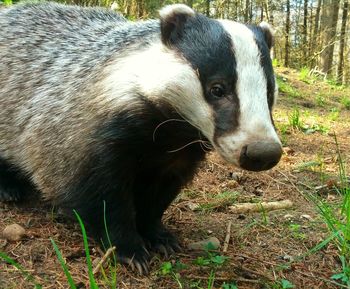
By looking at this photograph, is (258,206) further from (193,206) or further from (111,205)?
(111,205)

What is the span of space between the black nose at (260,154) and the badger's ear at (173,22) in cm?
85

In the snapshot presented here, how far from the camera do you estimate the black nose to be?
211cm

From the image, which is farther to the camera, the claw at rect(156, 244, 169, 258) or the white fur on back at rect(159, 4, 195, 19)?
the claw at rect(156, 244, 169, 258)

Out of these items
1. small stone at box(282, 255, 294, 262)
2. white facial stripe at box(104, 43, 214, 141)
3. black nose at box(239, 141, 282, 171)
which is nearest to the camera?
black nose at box(239, 141, 282, 171)

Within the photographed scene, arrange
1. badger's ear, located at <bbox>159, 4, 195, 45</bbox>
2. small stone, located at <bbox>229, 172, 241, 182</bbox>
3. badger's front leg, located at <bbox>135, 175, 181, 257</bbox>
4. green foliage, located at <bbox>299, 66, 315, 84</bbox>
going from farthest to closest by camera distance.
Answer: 1. green foliage, located at <bbox>299, 66, 315, 84</bbox>
2. small stone, located at <bbox>229, 172, 241, 182</bbox>
3. badger's front leg, located at <bbox>135, 175, 181, 257</bbox>
4. badger's ear, located at <bbox>159, 4, 195, 45</bbox>

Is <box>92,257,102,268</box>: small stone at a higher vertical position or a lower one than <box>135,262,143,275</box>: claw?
higher

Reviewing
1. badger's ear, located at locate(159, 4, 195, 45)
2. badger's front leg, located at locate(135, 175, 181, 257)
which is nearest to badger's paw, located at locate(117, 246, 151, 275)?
badger's front leg, located at locate(135, 175, 181, 257)

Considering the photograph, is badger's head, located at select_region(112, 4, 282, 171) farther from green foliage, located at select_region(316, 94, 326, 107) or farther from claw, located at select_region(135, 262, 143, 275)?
green foliage, located at select_region(316, 94, 326, 107)

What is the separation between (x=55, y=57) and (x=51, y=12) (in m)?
0.68

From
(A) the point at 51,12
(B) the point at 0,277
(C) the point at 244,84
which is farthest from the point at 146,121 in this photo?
(A) the point at 51,12

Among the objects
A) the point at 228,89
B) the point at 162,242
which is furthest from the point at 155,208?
the point at 228,89

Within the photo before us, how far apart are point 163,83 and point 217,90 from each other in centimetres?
30

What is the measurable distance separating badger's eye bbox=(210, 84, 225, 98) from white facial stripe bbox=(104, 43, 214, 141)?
0.20 ft

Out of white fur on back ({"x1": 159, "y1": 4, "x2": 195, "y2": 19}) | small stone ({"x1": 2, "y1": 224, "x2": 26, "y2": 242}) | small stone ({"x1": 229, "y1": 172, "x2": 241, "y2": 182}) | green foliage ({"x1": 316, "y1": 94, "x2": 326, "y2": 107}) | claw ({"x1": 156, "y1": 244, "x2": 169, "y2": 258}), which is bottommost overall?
green foliage ({"x1": 316, "y1": 94, "x2": 326, "y2": 107})
